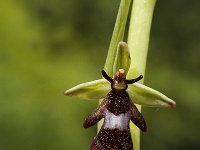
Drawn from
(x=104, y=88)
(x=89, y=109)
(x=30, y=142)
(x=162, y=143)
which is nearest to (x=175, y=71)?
(x=162, y=143)

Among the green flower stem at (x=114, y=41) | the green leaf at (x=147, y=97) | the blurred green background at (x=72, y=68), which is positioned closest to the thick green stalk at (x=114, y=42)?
the green flower stem at (x=114, y=41)

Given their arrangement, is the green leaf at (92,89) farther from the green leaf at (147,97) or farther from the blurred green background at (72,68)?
the blurred green background at (72,68)

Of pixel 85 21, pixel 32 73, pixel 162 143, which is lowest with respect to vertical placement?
pixel 162 143

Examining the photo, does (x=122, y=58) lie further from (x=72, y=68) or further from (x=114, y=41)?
(x=72, y=68)

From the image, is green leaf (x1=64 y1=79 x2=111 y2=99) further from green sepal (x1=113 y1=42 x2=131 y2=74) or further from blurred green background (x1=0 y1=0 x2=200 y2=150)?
blurred green background (x1=0 y1=0 x2=200 y2=150)

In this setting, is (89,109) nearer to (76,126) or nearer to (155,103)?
(76,126)

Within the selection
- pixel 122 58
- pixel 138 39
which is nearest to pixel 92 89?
pixel 122 58
